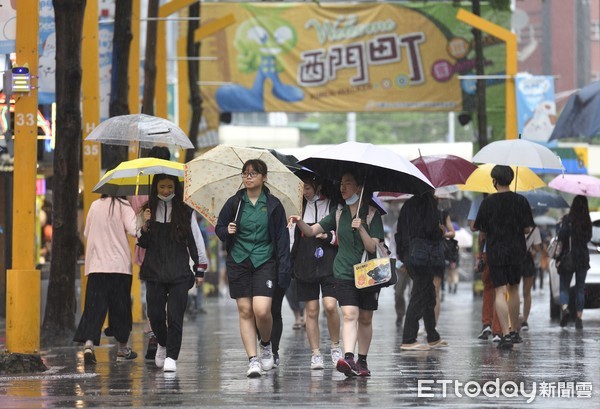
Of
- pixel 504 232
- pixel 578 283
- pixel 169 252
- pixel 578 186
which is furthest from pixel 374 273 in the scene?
pixel 578 283

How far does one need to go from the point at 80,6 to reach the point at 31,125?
8.70ft

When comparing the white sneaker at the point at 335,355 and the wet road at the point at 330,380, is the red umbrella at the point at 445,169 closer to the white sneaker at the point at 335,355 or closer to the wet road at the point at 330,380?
the wet road at the point at 330,380

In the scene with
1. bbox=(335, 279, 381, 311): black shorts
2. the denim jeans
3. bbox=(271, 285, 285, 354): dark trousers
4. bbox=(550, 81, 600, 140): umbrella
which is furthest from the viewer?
the denim jeans

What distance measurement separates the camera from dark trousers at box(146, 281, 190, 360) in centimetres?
1377

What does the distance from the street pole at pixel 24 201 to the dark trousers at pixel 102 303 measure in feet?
2.07

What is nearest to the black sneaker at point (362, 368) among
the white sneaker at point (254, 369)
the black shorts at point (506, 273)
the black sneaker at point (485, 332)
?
the white sneaker at point (254, 369)

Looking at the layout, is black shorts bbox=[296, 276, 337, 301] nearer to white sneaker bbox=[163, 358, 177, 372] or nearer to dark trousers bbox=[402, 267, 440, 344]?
white sneaker bbox=[163, 358, 177, 372]

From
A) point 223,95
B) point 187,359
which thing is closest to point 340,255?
point 187,359

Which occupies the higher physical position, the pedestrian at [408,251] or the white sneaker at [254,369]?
the pedestrian at [408,251]

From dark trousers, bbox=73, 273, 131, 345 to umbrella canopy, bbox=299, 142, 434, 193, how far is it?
2.77 metres

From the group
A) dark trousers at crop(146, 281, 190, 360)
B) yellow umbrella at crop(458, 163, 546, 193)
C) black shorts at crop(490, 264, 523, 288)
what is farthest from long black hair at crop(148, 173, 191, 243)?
yellow umbrella at crop(458, 163, 546, 193)

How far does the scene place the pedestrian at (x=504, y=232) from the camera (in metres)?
16.1

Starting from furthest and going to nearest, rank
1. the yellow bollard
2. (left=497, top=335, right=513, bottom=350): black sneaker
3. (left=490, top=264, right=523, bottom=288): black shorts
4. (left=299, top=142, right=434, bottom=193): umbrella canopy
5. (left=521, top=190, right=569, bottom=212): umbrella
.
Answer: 1. (left=521, top=190, right=569, bottom=212): umbrella
2. (left=490, top=264, right=523, bottom=288): black shorts
3. (left=497, top=335, right=513, bottom=350): black sneaker
4. the yellow bollard
5. (left=299, top=142, right=434, bottom=193): umbrella canopy

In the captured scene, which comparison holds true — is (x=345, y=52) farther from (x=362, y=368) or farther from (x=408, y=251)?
(x=362, y=368)
